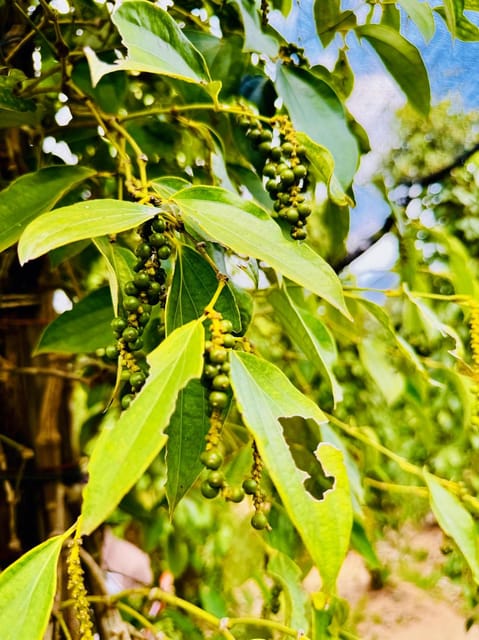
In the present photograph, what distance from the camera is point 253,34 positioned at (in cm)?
42

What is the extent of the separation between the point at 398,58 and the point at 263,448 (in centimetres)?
37

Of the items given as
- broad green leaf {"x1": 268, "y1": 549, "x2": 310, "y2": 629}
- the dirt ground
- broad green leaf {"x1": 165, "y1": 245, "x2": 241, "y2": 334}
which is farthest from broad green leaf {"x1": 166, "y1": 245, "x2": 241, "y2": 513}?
the dirt ground

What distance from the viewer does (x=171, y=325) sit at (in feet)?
1.08

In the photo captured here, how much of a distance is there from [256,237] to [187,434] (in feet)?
0.35

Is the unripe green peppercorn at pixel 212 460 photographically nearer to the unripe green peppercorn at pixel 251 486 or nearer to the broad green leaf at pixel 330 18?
the unripe green peppercorn at pixel 251 486

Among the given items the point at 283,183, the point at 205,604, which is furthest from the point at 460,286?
the point at 205,604

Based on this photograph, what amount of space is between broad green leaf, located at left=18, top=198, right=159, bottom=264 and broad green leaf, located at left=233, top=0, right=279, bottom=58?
0.17 m

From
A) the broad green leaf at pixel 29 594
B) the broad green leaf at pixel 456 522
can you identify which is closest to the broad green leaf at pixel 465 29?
the broad green leaf at pixel 456 522

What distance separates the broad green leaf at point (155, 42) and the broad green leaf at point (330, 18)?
7.1 inches

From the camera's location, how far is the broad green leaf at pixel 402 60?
49 cm

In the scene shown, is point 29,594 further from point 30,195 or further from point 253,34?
point 253,34

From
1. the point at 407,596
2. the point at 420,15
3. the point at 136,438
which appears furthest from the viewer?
the point at 407,596

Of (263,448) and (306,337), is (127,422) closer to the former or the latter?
(263,448)

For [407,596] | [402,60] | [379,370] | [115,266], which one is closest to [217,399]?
[115,266]
